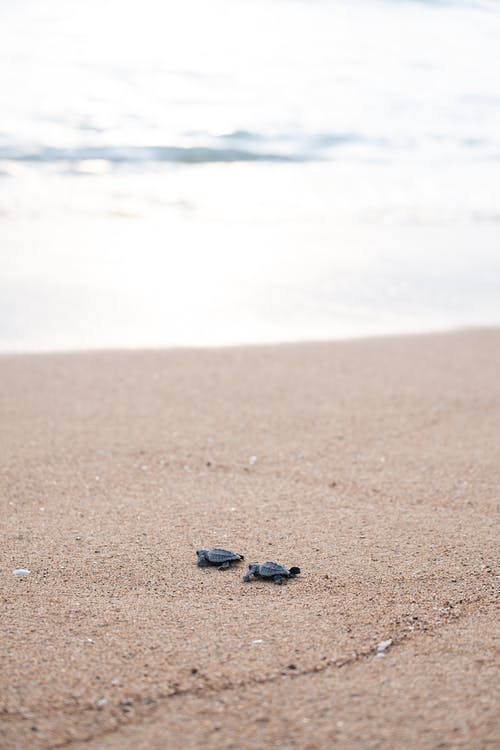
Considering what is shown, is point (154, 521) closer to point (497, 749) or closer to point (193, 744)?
point (193, 744)

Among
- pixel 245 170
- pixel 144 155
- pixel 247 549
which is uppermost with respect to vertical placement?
pixel 144 155

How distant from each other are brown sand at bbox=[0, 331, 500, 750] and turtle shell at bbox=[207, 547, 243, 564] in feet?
0.13

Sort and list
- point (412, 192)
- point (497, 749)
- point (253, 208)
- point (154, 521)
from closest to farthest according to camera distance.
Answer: point (497, 749) → point (154, 521) → point (253, 208) → point (412, 192)

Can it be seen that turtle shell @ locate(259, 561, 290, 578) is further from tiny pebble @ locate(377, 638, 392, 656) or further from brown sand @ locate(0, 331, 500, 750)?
tiny pebble @ locate(377, 638, 392, 656)

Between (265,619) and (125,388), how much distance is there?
2.12 metres

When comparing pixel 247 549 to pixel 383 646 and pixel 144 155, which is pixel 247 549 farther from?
pixel 144 155

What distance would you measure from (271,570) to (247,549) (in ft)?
0.72

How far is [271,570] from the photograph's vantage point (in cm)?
239

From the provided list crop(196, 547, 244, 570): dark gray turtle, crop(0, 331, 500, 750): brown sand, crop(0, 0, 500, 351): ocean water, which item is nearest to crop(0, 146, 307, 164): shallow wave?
crop(0, 0, 500, 351): ocean water

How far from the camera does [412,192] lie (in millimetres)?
9523

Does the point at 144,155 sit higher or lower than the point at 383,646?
higher

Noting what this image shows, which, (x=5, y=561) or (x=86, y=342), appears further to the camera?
(x=86, y=342)

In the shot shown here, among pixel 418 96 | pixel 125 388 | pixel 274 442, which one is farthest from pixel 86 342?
pixel 418 96

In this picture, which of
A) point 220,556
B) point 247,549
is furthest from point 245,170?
point 220,556
